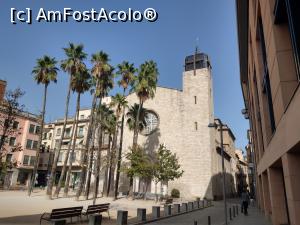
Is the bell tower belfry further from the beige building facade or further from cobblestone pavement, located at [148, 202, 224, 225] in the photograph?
cobblestone pavement, located at [148, 202, 224, 225]

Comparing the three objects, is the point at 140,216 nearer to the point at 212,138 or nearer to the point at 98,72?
the point at 98,72

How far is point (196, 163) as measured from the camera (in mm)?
41844

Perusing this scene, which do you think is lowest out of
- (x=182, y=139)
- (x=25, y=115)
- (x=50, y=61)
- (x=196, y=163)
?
(x=196, y=163)

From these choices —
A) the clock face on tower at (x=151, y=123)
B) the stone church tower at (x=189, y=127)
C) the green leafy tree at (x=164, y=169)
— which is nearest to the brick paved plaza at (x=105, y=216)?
the green leafy tree at (x=164, y=169)

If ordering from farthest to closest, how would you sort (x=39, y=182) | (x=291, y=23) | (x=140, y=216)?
(x=39, y=182)
(x=140, y=216)
(x=291, y=23)

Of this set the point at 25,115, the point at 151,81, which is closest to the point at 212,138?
the point at 151,81

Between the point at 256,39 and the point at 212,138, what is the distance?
29.0 meters

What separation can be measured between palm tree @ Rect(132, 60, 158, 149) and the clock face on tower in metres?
9.39

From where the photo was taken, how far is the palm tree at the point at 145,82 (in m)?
37.6

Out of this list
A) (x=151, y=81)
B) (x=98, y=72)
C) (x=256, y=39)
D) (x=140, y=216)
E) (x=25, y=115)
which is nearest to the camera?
(x=140, y=216)

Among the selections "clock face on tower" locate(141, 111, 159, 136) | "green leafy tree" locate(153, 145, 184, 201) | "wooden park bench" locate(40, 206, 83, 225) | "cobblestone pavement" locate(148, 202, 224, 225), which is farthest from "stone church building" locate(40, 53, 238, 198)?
"wooden park bench" locate(40, 206, 83, 225)

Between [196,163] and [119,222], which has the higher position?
[196,163]

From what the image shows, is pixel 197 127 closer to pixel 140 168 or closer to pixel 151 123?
pixel 151 123

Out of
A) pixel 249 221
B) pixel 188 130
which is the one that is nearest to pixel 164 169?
pixel 188 130
